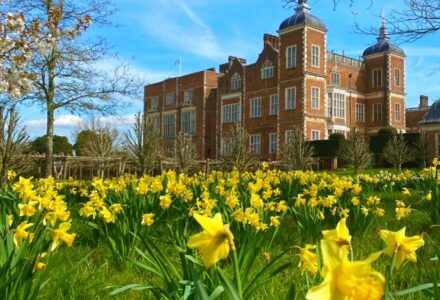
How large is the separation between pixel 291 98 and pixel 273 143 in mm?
3732

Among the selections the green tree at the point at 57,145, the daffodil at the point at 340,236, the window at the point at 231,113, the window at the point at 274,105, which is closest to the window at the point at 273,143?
the window at the point at 274,105

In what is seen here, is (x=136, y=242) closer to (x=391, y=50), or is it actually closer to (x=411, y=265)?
(x=411, y=265)

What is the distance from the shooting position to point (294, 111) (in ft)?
106

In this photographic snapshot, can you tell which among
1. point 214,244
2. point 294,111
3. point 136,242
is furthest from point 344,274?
point 294,111

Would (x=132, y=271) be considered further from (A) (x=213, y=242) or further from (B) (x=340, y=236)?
(B) (x=340, y=236)

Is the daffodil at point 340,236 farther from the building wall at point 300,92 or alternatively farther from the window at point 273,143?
the window at point 273,143

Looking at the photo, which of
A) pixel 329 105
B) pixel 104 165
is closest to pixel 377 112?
pixel 329 105

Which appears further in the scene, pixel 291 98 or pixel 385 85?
pixel 385 85

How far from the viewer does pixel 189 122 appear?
141 ft

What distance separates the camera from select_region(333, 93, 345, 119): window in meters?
35.2

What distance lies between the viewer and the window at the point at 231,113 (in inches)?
1496

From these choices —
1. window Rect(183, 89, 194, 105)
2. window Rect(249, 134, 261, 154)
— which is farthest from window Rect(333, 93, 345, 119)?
window Rect(183, 89, 194, 105)

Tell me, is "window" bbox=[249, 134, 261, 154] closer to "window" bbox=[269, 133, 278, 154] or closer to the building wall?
the building wall

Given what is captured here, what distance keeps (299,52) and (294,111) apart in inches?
153
